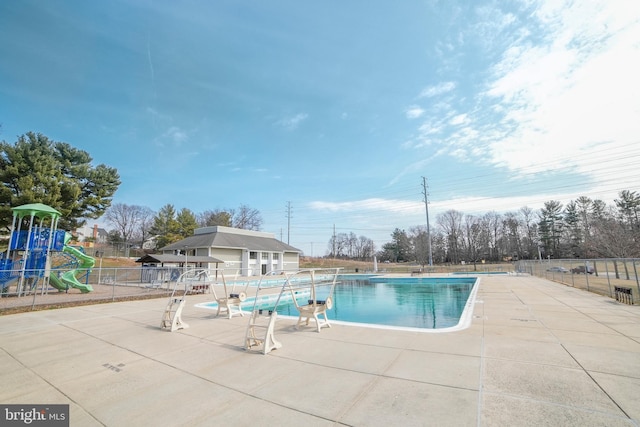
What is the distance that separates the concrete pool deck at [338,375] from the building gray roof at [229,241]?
23287 mm

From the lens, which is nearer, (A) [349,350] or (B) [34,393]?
(B) [34,393]

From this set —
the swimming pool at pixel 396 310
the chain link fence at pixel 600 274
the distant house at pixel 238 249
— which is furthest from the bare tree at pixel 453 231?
the swimming pool at pixel 396 310

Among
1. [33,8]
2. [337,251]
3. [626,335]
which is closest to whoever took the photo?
[626,335]

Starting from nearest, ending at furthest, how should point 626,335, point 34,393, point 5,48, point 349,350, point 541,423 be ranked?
point 541,423
point 34,393
point 349,350
point 626,335
point 5,48

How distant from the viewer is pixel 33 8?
10.1m

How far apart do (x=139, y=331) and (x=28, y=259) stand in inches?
505

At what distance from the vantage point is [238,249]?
3212 centimetres

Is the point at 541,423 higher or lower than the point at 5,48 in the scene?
lower

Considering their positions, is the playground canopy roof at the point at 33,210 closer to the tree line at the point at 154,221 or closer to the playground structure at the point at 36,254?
the playground structure at the point at 36,254

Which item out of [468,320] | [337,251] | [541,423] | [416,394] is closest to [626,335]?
[468,320]

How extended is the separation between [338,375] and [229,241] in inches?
1173

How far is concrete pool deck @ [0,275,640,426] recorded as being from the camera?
2824 millimetres

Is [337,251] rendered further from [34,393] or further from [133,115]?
[34,393]

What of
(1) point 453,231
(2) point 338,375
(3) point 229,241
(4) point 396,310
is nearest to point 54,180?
(3) point 229,241
